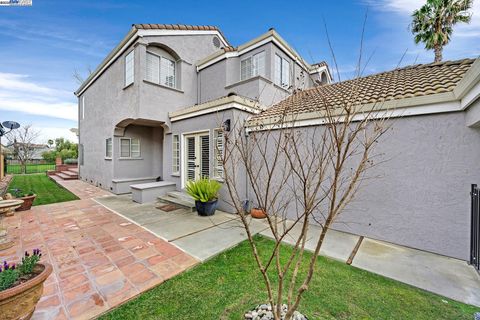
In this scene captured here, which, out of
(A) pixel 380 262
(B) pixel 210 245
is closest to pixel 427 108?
(A) pixel 380 262

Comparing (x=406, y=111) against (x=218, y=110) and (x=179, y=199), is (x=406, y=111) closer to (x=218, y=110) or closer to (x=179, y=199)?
(x=218, y=110)

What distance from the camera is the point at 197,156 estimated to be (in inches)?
358

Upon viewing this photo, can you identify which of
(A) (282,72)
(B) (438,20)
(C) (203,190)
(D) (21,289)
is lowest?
(D) (21,289)

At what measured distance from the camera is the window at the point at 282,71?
1044 cm

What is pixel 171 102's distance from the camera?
10.4m

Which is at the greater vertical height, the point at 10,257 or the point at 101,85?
the point at 101,85

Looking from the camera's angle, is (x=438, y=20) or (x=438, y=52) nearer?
(x=438, y=20)

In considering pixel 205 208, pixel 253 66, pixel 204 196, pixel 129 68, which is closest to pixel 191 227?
pixel 205 208

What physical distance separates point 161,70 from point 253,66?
194 inches

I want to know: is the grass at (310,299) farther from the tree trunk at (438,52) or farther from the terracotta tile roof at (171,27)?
the tree trunk at (438,52)

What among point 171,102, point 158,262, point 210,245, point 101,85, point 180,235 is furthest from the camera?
point 101,85

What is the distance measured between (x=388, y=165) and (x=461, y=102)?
1924mm

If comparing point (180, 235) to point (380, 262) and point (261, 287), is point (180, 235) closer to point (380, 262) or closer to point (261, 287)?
point (261, 287)

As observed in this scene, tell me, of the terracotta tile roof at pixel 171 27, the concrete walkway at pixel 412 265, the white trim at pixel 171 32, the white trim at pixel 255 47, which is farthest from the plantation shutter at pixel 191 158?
the concrete walkway at pixel 412 265
